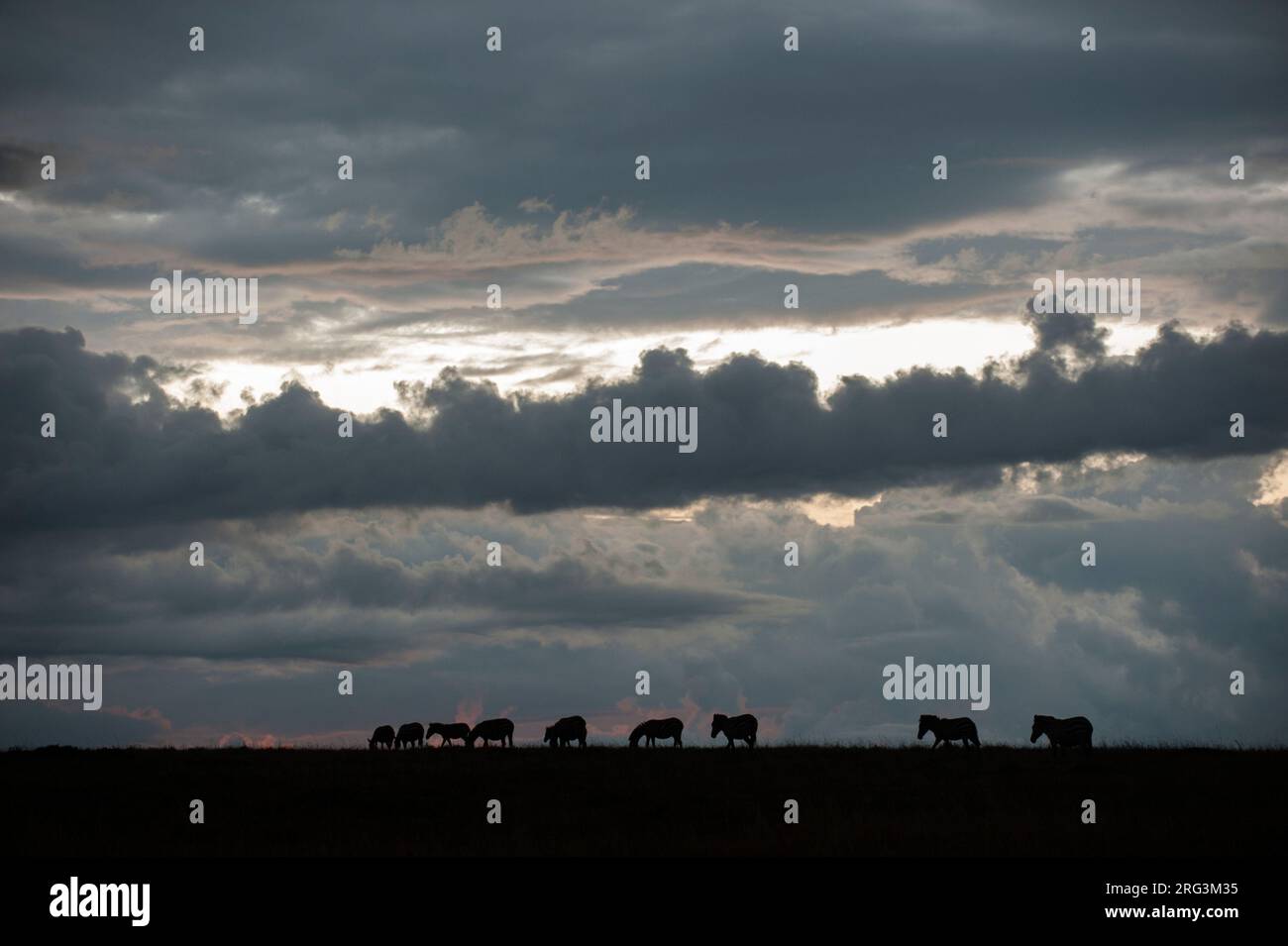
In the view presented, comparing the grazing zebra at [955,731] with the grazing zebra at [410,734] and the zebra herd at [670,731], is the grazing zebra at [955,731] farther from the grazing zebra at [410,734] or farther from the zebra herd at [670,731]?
the grazing zebra at [410,734]

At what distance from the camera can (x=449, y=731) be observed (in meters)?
56.8

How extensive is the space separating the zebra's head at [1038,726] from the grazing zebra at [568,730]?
16.9m

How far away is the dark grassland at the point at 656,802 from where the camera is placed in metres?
29.6

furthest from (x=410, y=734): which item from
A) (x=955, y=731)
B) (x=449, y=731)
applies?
(x=955, y=731)

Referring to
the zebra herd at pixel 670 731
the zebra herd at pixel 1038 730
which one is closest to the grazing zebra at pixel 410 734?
the zebra herd at pixel 670 731

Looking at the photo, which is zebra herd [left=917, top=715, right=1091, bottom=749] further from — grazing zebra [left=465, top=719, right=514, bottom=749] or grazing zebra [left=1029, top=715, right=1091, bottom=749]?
grazing zebra [left=465, top=719, right=514, bottom=749]

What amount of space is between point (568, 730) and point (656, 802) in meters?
18.6

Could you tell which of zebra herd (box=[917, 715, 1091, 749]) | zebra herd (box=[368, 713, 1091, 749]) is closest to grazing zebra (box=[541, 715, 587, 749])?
zebra herd (box=[368, 713, 1091, 749])

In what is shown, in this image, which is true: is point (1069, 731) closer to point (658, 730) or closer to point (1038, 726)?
point (1038, 726)
